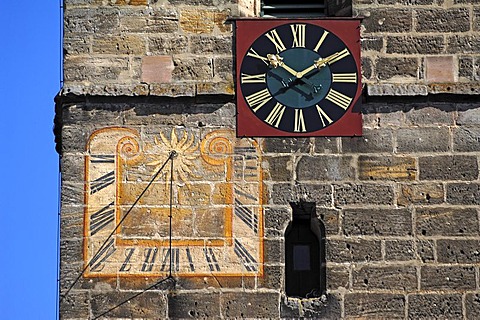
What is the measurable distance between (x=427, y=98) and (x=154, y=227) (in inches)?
92.6

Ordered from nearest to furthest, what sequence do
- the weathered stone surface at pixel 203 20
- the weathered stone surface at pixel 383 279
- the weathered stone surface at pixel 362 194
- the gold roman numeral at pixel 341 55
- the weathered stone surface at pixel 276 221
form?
the weathered stone surface at pixel 383 279 → the weathered stone surface at pixel 276 221 → the weathered stone surface at pixel 362 194 → the gold roman numeral at pixel 341 55 → the weathered stone surface at pixel 203 20

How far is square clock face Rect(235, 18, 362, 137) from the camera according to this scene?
16.3 metres

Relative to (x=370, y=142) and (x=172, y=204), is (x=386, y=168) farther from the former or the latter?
(x=172, y=204)

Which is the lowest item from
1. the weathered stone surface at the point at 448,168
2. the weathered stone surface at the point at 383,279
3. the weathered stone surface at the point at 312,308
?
the weathered stone surface at the point at 312,308

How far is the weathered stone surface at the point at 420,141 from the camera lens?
16250 millimetres

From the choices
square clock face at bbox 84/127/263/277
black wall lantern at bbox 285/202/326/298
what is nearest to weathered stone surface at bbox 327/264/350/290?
black wall lantern at bbox 285/202/326/298

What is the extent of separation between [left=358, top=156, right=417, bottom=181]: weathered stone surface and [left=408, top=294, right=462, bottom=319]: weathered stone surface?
0.95 metres

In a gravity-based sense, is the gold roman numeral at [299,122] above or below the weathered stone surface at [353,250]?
above

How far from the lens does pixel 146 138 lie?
16.2 metres

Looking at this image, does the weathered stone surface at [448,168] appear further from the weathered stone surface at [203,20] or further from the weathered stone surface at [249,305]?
the weathered stone surface at [203,20]

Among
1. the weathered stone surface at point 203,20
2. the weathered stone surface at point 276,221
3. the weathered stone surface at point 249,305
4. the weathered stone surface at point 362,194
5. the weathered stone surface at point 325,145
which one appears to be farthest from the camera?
the weathered stone surface at point 203,20

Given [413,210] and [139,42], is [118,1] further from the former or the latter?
[413,210]

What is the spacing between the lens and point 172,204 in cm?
1605

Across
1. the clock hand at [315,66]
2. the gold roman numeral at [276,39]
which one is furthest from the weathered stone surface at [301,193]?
the gold roman numeral at [276,39]
